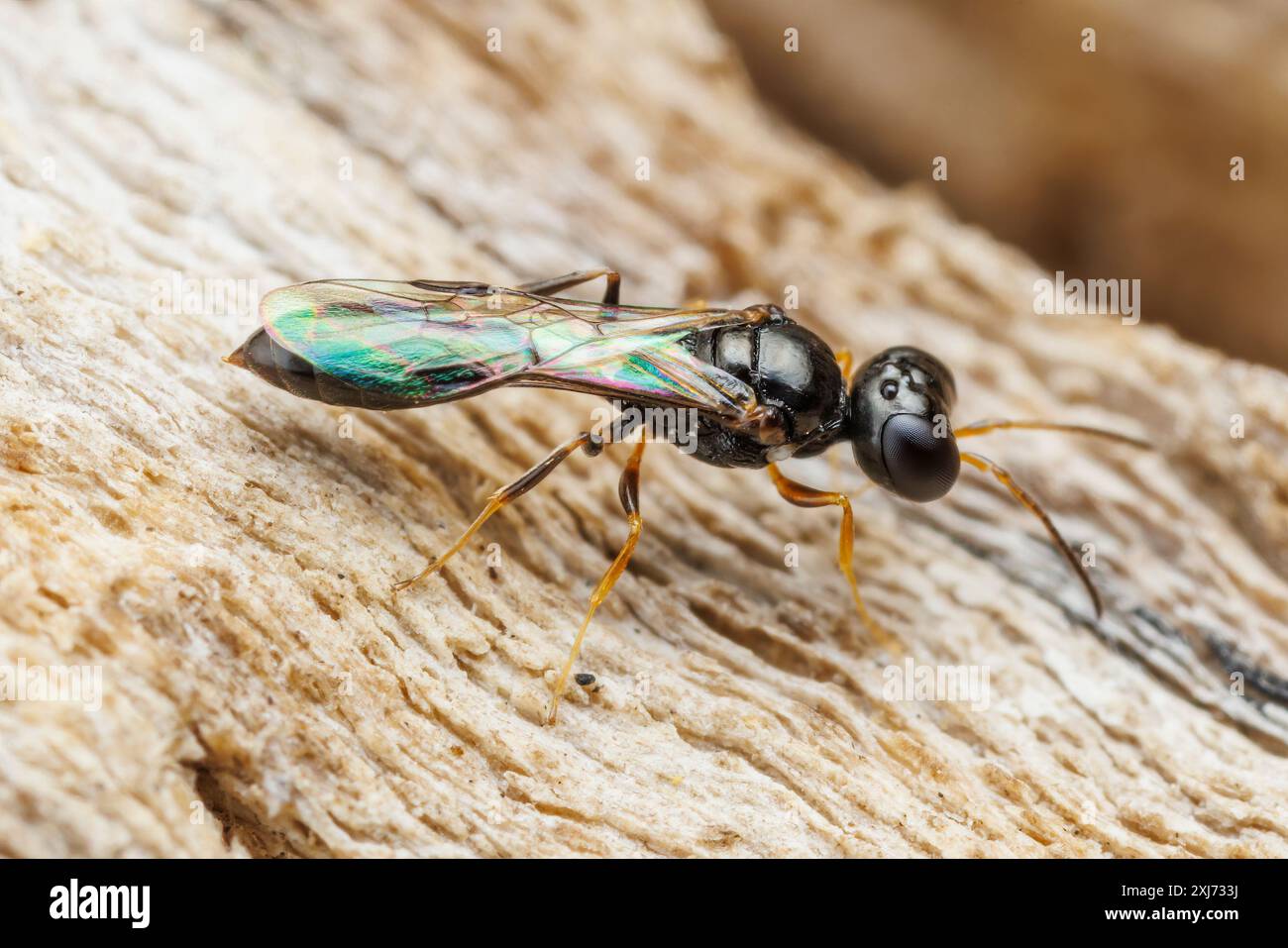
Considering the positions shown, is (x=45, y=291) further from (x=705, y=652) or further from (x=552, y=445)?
(x=705, y=652)

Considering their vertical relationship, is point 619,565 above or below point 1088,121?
below

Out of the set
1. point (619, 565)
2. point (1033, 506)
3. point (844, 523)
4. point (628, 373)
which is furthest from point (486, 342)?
point (1033, 506)

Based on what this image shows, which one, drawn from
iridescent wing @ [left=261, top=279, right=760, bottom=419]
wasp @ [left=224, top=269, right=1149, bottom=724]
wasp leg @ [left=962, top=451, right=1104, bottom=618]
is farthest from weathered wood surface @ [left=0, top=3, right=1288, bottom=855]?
iridescent wing @ [left=261, top=279, right=760, bottom=419]

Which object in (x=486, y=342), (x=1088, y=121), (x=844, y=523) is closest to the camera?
(x=486, y=342)

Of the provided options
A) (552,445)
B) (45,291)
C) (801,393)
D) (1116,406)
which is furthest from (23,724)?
(1116,406)

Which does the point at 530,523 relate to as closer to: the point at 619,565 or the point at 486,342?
the point at 619,565

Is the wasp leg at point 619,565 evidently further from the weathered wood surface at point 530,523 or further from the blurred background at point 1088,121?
the blurred background at point 1088,121
